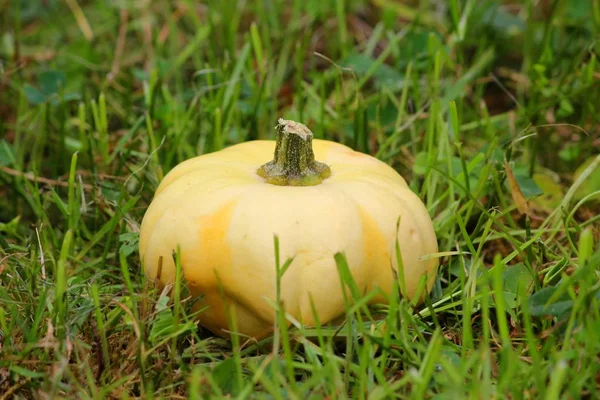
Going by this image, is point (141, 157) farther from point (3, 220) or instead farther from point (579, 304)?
point (579, 304)

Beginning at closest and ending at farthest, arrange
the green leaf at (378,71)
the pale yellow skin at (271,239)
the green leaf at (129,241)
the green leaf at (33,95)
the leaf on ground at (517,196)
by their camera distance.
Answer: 1. the pale yellow skin at (271,239)
2. the green leaf at (129,241)
3. the leaf on ground at (517,196)
4. the green leaf at (33,95)
5. the green leaf at (378,71)

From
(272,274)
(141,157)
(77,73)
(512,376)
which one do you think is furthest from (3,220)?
(512,376)

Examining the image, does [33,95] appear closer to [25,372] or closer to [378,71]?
[378,71]

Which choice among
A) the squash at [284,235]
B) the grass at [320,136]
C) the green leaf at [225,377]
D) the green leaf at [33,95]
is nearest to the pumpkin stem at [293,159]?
the squash at [284,235]

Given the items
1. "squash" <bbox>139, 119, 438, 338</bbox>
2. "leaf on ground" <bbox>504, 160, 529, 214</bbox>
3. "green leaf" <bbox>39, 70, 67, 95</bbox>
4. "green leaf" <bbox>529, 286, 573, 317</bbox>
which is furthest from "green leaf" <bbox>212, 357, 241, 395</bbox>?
"green leaf" <bbox>39, 70, 67, 95</bbox>

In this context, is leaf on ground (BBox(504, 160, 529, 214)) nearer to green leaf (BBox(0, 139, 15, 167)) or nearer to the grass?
the grass

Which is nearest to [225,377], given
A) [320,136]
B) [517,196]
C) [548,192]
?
[517,196]

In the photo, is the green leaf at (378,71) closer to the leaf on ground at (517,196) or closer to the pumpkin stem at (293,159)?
the leaf on ground at (517,196)
